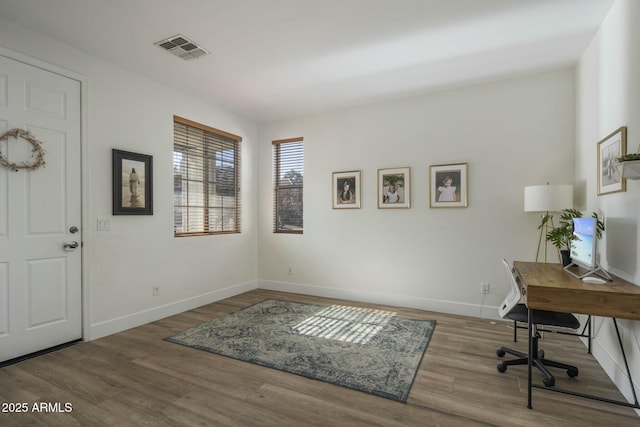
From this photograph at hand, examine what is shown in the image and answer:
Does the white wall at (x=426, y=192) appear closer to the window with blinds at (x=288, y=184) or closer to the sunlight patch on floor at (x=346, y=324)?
the window with blinds at (x=288, y=184)

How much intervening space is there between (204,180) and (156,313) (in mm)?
1847

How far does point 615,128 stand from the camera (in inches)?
95.6

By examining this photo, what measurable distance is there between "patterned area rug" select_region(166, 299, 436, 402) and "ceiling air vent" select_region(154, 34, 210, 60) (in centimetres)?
285

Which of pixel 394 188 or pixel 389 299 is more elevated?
pixel 394 188

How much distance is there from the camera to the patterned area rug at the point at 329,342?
247 cm

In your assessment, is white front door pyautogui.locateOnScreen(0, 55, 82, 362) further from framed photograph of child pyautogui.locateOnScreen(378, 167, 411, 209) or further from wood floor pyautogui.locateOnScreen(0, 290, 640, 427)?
framed photograph of child pyautogui.locateOnScreen(378, 167, 411, 209)

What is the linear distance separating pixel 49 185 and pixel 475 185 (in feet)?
14.7

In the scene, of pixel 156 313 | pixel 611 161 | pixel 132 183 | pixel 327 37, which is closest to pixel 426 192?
pixel 611 161

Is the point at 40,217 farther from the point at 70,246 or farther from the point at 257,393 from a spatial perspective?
the point at 257,393

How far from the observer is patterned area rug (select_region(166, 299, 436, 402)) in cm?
247

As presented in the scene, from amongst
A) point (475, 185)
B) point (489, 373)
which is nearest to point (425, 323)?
point (489, 373)

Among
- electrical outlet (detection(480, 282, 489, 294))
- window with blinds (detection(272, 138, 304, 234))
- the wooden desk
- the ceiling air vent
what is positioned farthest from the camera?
window with blinds (detection(272, 138, 304, 234))

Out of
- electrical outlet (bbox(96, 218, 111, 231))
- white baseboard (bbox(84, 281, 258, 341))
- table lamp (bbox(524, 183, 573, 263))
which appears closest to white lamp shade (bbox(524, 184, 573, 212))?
table lamp (bbox(524, 183, 573, 263))

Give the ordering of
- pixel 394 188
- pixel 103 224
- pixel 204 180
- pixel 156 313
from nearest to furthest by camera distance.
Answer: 1. pixel 103 224
2. pixel 156 313
3. pixel 394 188
4. pixel 204 180
